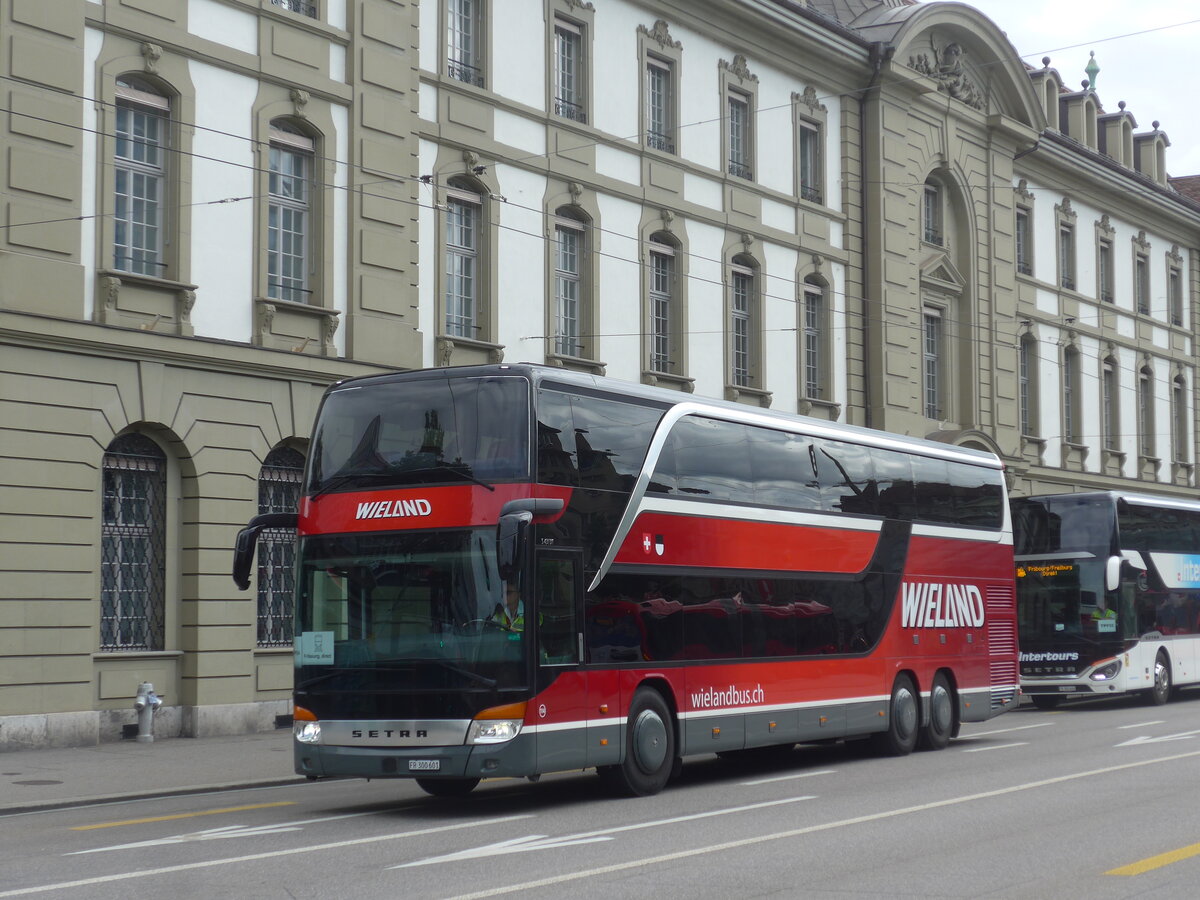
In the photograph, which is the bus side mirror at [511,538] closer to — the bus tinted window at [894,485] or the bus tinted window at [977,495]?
the bus tinted window at [894,485]

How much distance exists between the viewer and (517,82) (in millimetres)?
27219

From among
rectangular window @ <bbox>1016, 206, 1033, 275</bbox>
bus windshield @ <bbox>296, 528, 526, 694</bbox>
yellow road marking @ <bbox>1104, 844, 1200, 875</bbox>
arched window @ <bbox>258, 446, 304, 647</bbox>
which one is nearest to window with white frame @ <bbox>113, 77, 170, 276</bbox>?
arched window @ <bbox>258, 446, 304, 647</bbox>

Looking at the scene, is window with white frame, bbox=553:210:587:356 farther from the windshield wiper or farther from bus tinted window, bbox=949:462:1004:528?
the windshield wiper

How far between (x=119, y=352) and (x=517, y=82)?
30.2ft

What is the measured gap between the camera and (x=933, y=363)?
39406 mm

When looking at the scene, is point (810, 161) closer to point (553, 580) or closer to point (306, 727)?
point (553, 580)

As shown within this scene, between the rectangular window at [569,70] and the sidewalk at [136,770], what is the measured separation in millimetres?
12207

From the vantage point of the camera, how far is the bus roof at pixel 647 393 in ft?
46.2

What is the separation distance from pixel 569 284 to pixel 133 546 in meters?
9.75

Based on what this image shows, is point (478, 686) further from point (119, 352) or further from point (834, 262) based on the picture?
point (834, 262)

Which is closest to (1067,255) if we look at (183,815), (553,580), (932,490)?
(932,490)

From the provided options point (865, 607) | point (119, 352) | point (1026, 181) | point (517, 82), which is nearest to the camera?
point (865, 607)

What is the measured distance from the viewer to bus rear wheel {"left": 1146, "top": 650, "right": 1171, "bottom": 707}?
30.4 m

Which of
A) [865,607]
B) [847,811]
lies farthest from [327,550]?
[865,607]
